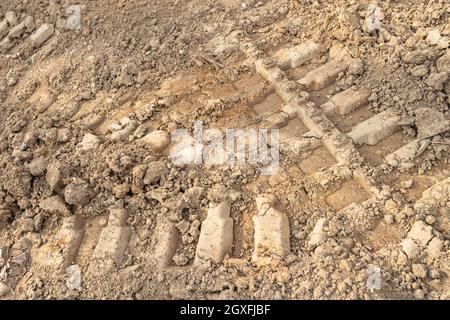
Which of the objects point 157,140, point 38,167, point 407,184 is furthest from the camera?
point 157,140

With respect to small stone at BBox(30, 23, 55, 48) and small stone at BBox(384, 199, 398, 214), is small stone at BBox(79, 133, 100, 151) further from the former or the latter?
small stone at BBox(384, 199, 398, 214)

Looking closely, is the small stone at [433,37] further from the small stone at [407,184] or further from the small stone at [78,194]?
the small stone at [78,194]

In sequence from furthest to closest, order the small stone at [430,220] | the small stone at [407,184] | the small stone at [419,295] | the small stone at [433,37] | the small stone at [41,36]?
the small stone at [41,36], the small stone at [433,37], the small stone at [407,184], the small stone at [430,220], the small stone at [419,295]

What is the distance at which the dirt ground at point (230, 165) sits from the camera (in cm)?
284

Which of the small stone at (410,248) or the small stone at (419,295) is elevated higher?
the small stone at (410,248)

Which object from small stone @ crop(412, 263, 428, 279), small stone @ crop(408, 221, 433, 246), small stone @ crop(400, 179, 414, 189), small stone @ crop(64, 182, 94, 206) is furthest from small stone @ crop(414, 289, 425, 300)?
small stone @ crop(64, 182, 94, 206)

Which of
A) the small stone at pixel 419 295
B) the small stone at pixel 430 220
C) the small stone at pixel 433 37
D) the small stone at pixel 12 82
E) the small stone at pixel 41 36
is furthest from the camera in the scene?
the small stone at pixel 41 36

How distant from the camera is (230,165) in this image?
11.0 ft

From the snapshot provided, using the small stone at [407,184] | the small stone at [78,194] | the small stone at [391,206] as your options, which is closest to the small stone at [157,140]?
the small stone at [78,194]

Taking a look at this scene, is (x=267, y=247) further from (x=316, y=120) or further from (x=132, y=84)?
(x=132, y=84)

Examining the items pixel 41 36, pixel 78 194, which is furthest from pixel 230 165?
pixel 41 36

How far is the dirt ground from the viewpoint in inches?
112

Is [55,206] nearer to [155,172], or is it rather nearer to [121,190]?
[121,190]

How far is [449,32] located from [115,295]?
3448mm
